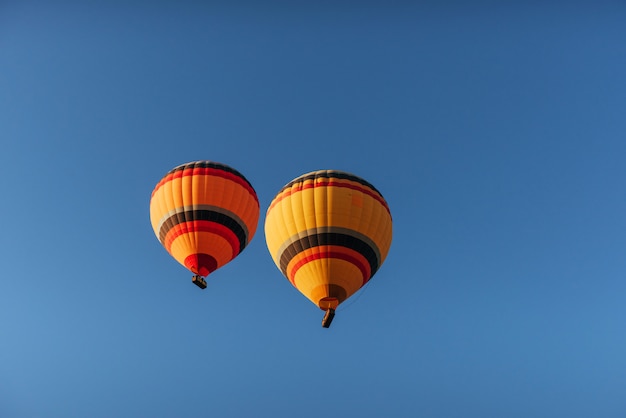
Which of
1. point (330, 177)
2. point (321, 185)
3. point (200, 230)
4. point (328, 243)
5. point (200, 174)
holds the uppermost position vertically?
point (330, 177)

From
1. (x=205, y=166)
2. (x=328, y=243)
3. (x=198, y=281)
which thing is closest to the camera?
(x=328, y=243)

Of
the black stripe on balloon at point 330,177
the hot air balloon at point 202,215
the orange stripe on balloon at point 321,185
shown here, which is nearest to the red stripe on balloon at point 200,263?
the hot air balloon at point 202,215

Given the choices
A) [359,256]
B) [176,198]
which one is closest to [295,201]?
[359,256]

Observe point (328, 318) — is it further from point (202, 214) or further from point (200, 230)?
point (202, 214)

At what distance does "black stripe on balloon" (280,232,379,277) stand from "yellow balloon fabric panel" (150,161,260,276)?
3.18m

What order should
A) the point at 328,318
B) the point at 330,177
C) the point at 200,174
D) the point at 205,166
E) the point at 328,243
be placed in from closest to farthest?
1. the point at 328,318
2. the point at 328,243
3. the point at 330,177
4. the point at 200,174
5. the point at 205,166

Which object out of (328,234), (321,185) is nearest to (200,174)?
(321,185)

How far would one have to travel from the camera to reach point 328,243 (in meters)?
15.0

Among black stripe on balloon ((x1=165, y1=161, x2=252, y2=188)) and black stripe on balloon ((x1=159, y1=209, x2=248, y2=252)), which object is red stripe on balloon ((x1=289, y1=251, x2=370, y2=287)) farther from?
black stripe on balloon ((x1=165, y1=161, x2=252, y2=188))

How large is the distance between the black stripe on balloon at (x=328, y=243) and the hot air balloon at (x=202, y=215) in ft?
10.5

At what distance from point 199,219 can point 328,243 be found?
5.43m

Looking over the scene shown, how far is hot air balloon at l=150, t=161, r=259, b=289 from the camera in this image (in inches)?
681

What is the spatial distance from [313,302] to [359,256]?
7.10 feet

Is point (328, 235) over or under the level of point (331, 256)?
over
